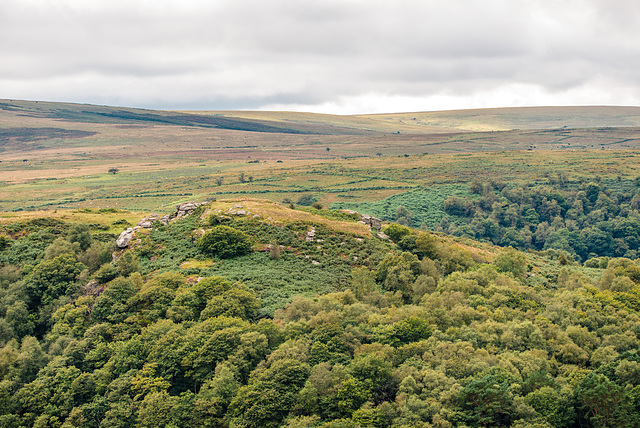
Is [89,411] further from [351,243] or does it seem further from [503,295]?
[503,295]

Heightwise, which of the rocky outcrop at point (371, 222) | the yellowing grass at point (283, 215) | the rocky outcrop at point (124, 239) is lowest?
the rocky outcrop at point (124, 239)

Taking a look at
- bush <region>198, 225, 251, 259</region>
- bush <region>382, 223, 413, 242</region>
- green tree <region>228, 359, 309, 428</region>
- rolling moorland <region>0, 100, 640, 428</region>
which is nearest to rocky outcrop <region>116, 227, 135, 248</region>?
rolling moorland <region>0, 100, 640, 428</region>

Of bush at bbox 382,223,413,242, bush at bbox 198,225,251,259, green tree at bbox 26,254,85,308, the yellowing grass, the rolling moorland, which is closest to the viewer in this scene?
the rolling moorland

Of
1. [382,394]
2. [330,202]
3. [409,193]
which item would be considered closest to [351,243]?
[382,394]

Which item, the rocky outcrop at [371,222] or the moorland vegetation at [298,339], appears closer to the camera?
the moorland vegetation at [298,339]

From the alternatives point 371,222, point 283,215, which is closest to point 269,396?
point 283,215

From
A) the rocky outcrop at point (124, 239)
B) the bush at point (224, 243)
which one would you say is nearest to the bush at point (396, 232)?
the bush at point (224, 243)

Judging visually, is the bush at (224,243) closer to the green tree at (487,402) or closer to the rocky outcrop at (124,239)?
the rocky outcrop at (124,239)

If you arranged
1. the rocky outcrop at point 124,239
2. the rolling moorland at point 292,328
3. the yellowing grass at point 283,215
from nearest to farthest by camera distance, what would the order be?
1. the rolling moorland at point 292,328
2. the rocky outcrop at point 124,239
3. the yellowing grass at point 283,215

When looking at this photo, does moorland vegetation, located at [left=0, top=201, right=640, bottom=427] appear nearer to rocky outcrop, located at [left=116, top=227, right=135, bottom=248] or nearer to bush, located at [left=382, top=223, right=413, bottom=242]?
rocky outcrop, located at [left=116, top=227, right=135, bottom=248]

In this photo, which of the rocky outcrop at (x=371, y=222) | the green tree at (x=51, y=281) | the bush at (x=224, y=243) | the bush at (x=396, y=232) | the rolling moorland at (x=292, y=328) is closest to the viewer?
the rolling moorland at (x=292, y=328)
